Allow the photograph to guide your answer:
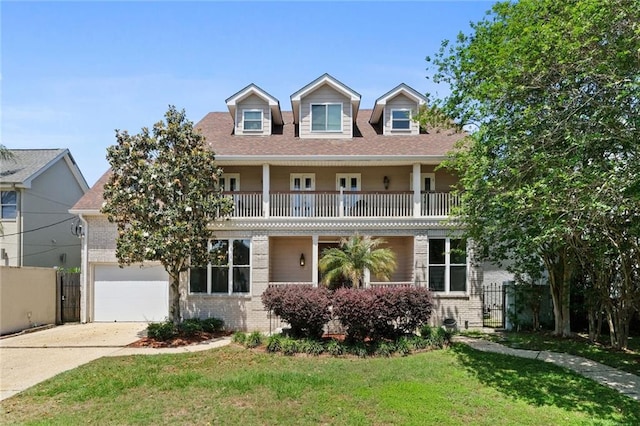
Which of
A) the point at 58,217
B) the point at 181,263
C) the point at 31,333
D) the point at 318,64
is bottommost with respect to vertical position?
the point at 31,333

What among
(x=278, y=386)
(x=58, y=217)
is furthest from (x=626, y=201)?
(x=58, y=217)

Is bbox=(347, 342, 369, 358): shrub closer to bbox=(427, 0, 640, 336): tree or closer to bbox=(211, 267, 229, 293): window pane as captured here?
bbox=(427, 0, 640, 336): tree

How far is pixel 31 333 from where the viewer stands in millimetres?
13812

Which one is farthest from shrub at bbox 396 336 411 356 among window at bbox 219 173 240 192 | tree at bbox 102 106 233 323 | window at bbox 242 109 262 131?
window at bbox 242 109 262 131

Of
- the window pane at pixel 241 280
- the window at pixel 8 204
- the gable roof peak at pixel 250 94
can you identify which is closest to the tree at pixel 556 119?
the window pane at pixel 241 280

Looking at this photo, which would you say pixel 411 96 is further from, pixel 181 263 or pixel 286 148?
pixel 181 263

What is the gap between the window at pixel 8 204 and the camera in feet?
62.5

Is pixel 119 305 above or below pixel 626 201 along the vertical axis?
below

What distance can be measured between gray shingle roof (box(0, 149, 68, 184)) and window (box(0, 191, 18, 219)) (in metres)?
0.72

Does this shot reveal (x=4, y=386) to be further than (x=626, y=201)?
Yes

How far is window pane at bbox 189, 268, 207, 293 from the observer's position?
48.0 ft

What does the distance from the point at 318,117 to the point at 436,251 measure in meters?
7.05

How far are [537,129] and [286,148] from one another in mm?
9375

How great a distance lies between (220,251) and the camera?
534 inches
